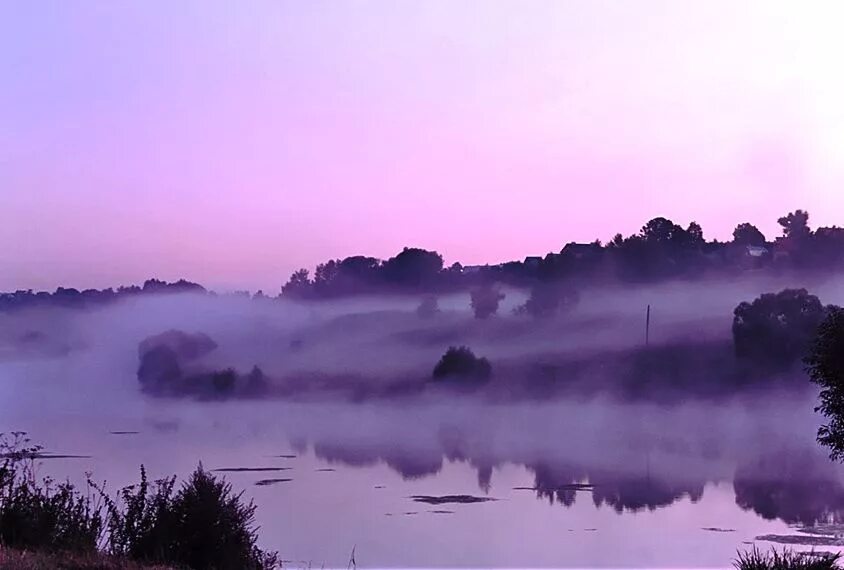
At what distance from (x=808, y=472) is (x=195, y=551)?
59.5 metres

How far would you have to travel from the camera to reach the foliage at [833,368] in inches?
724

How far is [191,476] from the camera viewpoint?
1627 centimetres

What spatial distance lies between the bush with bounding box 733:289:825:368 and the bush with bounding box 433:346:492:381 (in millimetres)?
31113

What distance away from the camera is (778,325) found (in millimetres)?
87625

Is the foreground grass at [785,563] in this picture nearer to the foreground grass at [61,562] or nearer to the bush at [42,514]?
the foreground grass at [61,562]

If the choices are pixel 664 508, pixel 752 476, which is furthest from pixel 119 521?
pixel 752 476

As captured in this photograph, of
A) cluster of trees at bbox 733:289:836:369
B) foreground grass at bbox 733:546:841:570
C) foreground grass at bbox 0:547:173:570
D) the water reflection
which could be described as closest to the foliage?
foreground grass at bbox 733:546:841:570

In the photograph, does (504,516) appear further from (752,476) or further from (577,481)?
(752,476)

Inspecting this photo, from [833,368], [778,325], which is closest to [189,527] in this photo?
[833,368]

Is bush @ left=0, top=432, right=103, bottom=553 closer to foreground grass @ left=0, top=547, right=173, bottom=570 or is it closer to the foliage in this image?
foreground grass @ left=0, top=547, right=173, bottom=570

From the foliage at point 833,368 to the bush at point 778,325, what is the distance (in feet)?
209

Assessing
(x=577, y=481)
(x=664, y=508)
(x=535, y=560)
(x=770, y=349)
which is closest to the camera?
(x=535, y=560)

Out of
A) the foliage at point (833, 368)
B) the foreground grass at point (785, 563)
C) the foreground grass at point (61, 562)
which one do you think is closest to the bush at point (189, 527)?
the foreground grass at point (61, 562)

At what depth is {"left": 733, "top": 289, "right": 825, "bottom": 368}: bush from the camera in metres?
84.7
